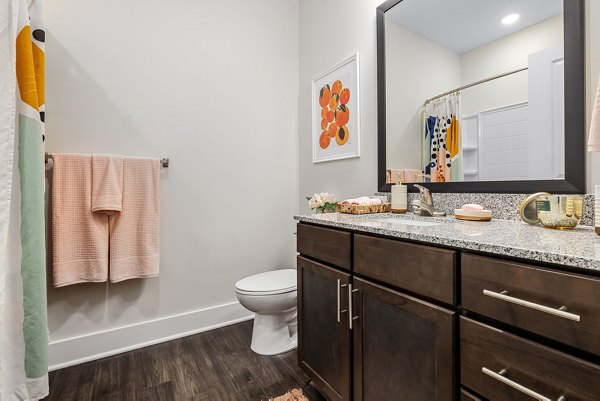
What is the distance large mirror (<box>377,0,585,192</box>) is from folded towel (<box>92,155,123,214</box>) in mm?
1599

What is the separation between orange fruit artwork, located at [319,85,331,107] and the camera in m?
2.16

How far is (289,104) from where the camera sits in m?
2.52

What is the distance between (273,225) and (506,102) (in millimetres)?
1781

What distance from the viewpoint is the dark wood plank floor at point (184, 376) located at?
1.45 meters

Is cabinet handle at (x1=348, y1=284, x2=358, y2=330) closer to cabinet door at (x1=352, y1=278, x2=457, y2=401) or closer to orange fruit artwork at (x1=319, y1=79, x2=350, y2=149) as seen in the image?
cabinet door at (x1=352, y1=278, x2=457, y2=401)

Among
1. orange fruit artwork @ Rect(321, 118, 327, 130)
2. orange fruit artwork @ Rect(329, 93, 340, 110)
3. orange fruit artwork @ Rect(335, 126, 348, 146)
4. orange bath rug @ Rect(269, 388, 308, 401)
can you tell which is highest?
orange fruit artwork @ Rect(329, 93, 340, 110)

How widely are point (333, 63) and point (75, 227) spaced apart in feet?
6.50

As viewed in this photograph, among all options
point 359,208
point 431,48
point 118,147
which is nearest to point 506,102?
point 431,48

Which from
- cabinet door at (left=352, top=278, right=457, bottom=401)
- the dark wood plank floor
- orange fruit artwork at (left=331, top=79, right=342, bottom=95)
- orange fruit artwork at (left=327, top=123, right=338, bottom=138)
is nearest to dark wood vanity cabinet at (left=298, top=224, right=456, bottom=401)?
cabinet door at (left=352, top=278, right=457, bottom=401)

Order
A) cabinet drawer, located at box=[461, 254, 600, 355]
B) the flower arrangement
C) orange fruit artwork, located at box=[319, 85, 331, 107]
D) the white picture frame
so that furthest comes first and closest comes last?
1. orange fruit artwork, located at box=[319, 85, 331, 107]
2. the white picture frame
3. the flower arrangement
4. cabinet drawer, located at box=[461, 254, 600, 355]

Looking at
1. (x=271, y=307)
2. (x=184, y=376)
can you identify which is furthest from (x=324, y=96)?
(x=184, y=376)

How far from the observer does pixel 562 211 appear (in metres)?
0.92

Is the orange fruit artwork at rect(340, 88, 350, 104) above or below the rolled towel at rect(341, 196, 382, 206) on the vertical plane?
above

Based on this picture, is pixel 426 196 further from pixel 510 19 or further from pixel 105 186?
pixel 105 186
